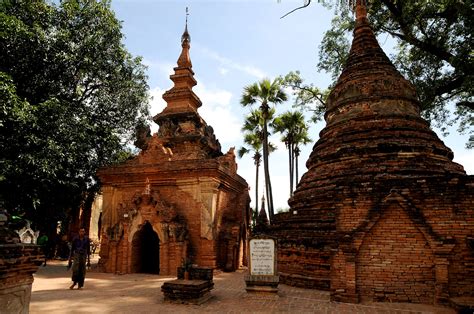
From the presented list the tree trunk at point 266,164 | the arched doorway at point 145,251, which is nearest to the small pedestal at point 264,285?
the arched doorway at point 145,251

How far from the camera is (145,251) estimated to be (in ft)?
48.1

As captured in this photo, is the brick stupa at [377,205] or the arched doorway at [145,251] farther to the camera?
the arched doorway at [145,251]

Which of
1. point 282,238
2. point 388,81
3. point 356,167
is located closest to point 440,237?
point 356,167

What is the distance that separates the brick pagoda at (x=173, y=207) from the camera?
1298 cm

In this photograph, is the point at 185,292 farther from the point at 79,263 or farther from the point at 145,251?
the point at 145,251

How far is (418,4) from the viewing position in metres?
14.8

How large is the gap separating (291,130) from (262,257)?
19.1 meters

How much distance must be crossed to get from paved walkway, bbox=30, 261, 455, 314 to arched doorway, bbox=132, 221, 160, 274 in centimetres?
267

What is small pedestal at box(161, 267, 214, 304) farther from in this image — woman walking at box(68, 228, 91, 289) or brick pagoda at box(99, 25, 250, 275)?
brick pagoda at box(99, 25, 250, 275)

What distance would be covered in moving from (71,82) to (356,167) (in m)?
14.8

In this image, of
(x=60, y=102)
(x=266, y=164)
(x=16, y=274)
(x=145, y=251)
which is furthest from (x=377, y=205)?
(x=60, y=102)

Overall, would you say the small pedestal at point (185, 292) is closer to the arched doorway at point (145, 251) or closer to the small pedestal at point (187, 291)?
the small pedestal at point (187, 291)

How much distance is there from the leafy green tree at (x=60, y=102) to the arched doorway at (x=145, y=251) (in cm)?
453

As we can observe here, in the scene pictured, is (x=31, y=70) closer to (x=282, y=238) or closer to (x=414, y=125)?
(x=282, y=238)
